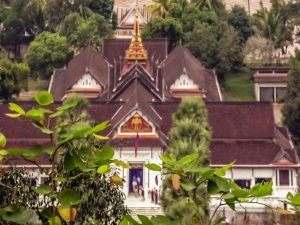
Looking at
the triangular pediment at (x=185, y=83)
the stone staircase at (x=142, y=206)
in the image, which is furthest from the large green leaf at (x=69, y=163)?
the triangular pediment at (x=185, y=83)

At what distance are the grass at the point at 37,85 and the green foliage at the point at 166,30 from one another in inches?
263

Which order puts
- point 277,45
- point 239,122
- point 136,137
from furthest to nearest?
1. point 277,45
2. point 239,122
3. point 136,137

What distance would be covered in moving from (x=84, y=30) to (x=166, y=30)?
474cm

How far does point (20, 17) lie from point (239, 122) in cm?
2403

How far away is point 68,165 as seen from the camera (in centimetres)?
451

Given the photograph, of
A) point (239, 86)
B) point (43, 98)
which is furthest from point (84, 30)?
point (43, 98)

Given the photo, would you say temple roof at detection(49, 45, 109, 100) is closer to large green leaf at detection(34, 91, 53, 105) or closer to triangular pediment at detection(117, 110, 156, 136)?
triangular pediment at detection(117, 110, 156, 136)

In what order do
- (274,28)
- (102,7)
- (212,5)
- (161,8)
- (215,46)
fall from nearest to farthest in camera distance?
(215,46), (274,28), (161,8), (212,5), (102,7)

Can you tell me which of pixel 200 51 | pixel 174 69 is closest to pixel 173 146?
pixel 174 69

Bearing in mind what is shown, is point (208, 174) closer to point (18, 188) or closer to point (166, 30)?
point (18, 188)

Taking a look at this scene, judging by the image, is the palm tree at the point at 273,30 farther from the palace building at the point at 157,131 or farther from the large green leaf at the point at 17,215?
the large green leaf at the point at 17,215

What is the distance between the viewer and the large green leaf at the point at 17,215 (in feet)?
14.5

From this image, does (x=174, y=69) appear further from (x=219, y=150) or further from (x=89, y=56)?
(x=219, y=150)

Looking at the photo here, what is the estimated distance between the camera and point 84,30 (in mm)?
44438
